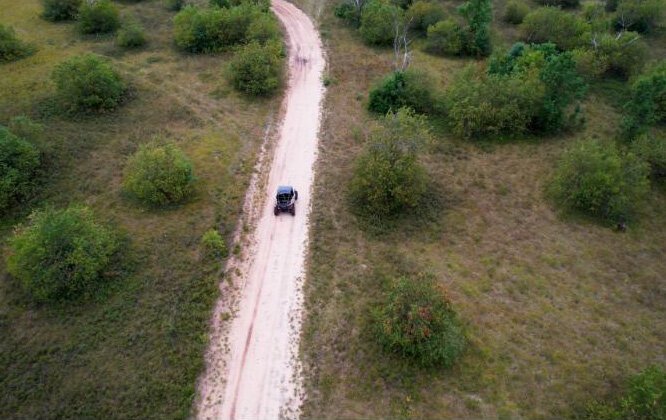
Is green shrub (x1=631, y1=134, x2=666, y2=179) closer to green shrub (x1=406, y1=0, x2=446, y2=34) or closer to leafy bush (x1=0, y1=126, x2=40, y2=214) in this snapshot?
green shrub (x1=406, y1=0, x2=446, y2=34)

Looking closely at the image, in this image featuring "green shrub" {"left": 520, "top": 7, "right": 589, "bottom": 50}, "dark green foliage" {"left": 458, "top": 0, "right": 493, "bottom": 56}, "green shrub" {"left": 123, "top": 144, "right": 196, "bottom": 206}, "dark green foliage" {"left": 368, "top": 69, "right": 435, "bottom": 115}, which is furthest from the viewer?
"green shrub" {"left": 520, "top": 7, "right": 589, "bottom": 50}

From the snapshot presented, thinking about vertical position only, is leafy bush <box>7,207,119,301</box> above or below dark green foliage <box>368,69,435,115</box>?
below

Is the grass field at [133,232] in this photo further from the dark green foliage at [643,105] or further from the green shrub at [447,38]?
the dark green foliage at [643,105]

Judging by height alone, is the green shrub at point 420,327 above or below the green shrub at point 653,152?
below

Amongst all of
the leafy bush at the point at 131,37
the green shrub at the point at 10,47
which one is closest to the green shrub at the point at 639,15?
the leafy bush at the point at 131,37

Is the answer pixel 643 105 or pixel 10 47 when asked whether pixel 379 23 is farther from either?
pixel 10 47

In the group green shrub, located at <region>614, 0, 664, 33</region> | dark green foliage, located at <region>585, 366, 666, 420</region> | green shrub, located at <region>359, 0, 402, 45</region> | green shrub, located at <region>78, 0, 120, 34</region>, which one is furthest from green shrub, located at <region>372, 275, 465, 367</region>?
green shrub, located at <region>78, 0, 120, 34</region>

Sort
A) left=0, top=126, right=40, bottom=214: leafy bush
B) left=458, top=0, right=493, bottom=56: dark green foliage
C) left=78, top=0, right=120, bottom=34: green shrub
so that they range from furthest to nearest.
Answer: left=78, top=0, right=120, bottom=34: green shrub → left=458, top=0, right=493, bottom=56: dark green foliage → left=0, top=126, right=40, bottom=214: leafy bush

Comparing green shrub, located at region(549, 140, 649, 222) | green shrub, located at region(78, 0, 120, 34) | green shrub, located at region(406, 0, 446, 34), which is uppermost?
green shrub, located at region(406, 0, 446, 34)
